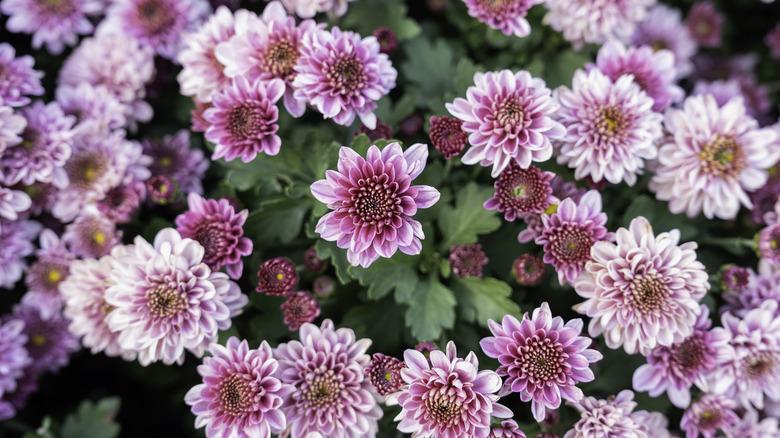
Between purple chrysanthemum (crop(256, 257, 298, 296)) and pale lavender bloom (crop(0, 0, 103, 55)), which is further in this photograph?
pale lavender bloom (crop(0, 0, 103, 55))

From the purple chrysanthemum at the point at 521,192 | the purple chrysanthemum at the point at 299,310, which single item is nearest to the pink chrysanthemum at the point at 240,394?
the purple chrysanthemum at the point at 299,310

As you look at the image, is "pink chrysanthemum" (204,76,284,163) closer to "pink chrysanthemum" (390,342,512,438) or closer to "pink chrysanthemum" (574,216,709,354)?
"pink chrysanthemum" (390,342,512,438)

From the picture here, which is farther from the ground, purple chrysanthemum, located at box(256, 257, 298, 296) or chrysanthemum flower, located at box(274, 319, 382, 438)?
purple chrysanthemum, located at box(256, 257, 298, 296)

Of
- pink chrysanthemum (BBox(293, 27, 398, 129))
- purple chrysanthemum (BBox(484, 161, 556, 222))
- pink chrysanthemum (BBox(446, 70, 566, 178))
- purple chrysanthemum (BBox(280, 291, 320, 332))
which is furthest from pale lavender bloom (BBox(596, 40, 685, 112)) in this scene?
purple chrysanthemum (BBox(280, 291, 320, 332))

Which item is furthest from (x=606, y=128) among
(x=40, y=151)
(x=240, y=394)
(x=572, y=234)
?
(x=40, y=151)

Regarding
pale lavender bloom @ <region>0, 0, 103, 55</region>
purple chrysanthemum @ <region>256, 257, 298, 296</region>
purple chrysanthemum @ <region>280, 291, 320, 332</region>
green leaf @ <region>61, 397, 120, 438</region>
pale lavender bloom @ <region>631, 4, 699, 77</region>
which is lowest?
green leaf @ <region>61, 397, 120, 438</region>

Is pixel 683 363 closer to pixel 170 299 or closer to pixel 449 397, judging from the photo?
pixel 449 397
